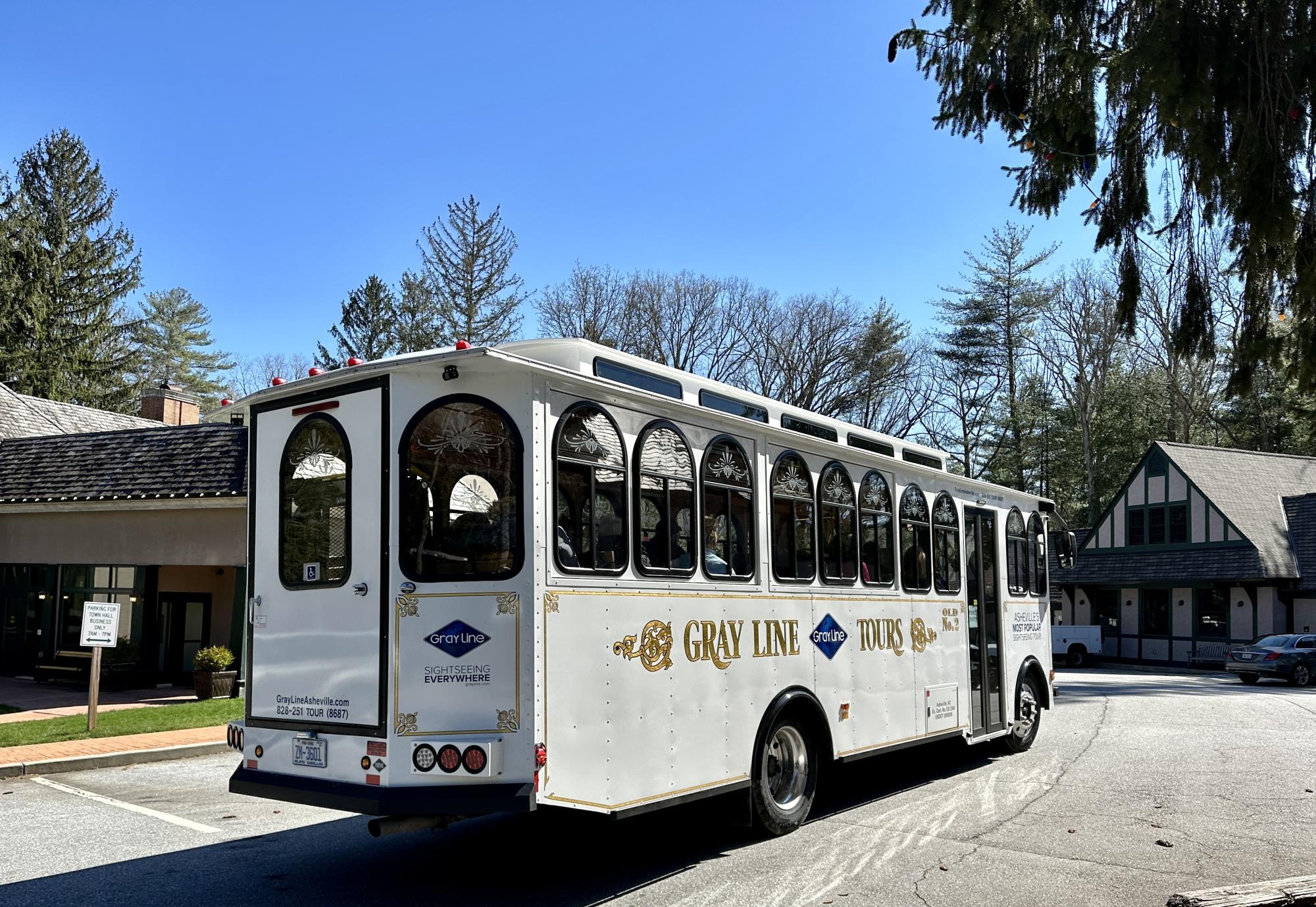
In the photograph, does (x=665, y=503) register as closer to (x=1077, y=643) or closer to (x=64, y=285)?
(x=1077, y=643)

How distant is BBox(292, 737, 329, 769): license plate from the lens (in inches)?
250

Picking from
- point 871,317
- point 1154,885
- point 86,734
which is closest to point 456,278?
point 871,317

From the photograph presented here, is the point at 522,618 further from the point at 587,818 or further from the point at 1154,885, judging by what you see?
the point at 1154,885

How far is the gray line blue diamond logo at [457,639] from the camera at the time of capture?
19.8 feet

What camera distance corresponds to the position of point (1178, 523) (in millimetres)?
38062

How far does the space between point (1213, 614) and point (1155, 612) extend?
220 centimetres

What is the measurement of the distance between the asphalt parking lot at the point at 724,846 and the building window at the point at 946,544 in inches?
76.0

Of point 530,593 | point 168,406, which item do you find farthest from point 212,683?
point 530,593

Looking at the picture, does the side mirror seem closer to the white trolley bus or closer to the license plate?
the white trolley bus

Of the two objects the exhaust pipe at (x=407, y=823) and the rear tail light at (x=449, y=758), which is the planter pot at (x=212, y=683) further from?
the rear tail light at (x=449, y=758)

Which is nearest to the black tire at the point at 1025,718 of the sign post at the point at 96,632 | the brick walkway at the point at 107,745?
the brick walkway at the point at 107,745

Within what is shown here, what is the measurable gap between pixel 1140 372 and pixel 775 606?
4810 centimetres

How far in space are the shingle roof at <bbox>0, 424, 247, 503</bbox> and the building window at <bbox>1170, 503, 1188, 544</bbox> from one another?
103 feet

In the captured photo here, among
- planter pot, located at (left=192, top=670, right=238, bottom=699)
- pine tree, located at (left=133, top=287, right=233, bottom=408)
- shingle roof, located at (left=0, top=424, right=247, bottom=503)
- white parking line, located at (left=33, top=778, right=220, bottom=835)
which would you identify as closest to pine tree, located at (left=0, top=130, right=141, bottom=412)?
pine tree, located at (left=133, top=287, right=233, bottom=408)
